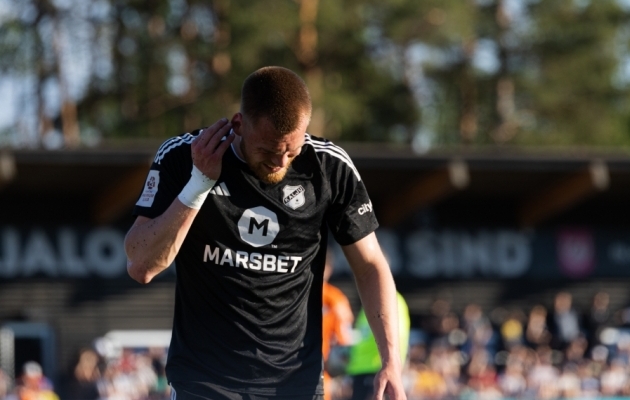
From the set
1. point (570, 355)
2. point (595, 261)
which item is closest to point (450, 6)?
point (595, 261)

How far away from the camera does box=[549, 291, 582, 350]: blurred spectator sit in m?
18.3

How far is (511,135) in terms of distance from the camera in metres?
33.2

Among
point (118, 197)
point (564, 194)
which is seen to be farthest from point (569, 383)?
point (118, 197)

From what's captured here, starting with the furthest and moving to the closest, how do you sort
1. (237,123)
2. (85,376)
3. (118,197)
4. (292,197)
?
(118,197) → (85,376) → (292,197) → (237,123)

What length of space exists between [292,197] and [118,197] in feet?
42.9

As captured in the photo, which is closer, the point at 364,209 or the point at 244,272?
the point at 244,272

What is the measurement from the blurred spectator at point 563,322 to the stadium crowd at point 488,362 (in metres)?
0.02

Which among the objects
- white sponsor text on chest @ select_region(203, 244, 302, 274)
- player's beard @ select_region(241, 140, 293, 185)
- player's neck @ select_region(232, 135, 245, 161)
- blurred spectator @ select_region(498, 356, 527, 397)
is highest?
player's neck @ select_region(232, 135, 245, 161)

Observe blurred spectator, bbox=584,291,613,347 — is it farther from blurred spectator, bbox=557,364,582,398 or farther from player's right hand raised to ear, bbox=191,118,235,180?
player's right hand raised to ear, bbox=191,118,235,180

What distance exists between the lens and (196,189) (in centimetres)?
377

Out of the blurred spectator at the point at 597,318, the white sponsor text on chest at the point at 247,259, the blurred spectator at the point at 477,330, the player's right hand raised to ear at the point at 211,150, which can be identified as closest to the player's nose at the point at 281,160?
the player's right hand raised to ear at the point at 211,150

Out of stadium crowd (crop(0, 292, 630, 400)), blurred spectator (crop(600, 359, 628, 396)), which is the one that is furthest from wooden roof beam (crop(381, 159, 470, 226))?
blurred spectator (crop(600, 359, 628, 396))

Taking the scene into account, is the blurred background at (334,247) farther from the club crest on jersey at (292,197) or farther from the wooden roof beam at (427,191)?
the club crest on jersey at (292,197)

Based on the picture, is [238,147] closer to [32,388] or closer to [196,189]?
[196,189]
